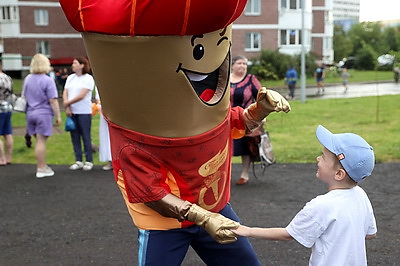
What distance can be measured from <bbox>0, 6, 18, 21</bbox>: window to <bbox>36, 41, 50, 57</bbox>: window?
2.27 m

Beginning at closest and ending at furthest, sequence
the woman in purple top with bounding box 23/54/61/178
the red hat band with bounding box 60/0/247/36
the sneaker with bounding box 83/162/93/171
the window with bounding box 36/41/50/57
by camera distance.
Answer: the red hat band with bounding box 60/0/247/36 → the woman in purple top with bounding box 23/54/61/178 → the sneaker with bounding box 83/162/93/171 → the window with bounding box 36/41/50/57

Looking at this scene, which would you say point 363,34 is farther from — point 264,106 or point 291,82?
point 264,106

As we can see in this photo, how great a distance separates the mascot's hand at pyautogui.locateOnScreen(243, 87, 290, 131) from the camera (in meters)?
2.82

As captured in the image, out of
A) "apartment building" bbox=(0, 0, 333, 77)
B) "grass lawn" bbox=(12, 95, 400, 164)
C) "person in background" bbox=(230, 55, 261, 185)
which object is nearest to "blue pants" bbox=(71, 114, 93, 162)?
"grass lawn" bbox=(12, 95, 400, 164)

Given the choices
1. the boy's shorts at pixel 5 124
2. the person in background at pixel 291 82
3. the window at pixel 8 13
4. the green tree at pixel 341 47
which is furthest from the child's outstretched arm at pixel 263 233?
the green tree at pixel 341 47

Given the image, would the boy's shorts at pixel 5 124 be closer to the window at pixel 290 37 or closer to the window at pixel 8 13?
the window at pixel 290 37

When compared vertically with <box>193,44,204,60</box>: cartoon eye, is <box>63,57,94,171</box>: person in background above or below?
below

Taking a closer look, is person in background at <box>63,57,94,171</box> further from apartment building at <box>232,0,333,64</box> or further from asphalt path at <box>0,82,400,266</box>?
apartment building at <box>232,0,333,64</box>

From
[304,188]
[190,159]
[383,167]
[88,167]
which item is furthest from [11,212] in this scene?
[383,167]

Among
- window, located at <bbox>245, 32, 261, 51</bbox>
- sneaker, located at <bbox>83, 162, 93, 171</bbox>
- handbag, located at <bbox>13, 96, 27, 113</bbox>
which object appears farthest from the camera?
window, located at <bbox>245, 32, 261, 51</bbox>

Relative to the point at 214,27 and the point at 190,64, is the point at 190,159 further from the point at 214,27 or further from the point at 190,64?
the point at 214,27

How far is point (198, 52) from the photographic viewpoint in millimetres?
2465

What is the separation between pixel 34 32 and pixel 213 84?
3447cm

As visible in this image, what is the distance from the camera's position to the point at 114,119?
2.62 metres
